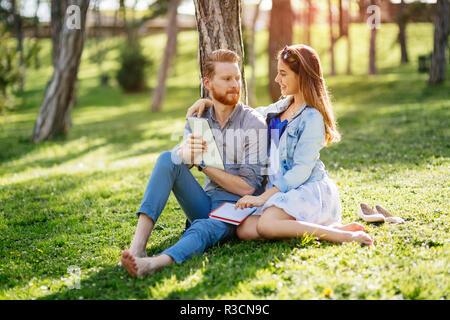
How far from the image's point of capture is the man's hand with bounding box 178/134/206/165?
374 cm

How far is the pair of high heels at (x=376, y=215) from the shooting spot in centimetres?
426

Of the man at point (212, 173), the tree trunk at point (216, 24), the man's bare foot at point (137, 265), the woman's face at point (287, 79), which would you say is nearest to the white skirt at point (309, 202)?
the man at point (212, 173)

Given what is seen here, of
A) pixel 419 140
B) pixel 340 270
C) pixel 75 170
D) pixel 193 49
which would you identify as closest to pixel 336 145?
pixel 419 140

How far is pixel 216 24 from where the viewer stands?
15.8 feet

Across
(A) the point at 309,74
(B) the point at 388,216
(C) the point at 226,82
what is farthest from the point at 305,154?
(B) the point at 388,216

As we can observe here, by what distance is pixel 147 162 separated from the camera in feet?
28.9

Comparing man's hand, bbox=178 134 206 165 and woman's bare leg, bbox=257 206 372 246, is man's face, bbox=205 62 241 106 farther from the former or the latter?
woman's bare leg, bbox=257 206 372 246

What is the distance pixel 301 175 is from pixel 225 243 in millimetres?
914

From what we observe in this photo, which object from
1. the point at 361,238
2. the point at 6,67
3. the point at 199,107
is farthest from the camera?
the point at 6,67

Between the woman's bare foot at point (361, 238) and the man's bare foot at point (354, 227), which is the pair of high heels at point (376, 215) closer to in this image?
the man's bare foot at point (354, 227)

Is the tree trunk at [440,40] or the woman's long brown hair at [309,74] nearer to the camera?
the woman's long brown hair at [309,74]

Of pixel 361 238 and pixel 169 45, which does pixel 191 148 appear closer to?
pixel 361 238

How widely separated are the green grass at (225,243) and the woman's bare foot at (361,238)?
0.32 feet
